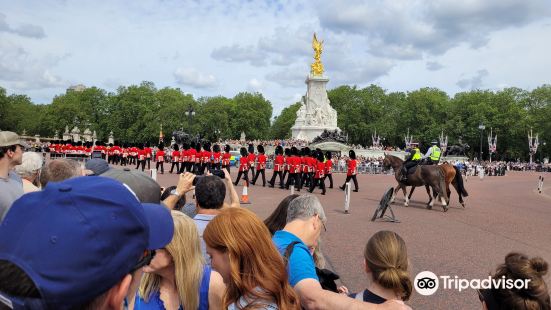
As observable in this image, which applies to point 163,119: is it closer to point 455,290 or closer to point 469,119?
point 469,119

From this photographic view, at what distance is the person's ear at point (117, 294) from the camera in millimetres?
1358

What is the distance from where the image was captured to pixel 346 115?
84.4 metres

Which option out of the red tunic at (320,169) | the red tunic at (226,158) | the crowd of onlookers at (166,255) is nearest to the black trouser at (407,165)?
the red tunic at (320,169)

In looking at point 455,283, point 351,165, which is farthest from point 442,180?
point 455,283

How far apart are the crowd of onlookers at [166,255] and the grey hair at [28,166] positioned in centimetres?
20

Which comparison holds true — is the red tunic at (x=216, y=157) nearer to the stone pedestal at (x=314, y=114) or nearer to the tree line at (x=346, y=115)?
the stone pedestal at (x=314, y=114)

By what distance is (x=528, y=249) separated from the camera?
909cm

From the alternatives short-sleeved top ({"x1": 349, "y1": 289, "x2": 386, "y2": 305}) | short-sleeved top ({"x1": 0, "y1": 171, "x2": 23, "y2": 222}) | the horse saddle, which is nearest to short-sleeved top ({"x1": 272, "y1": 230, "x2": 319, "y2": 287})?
short-sleeved top ({"x1": 349, "y1": 289, "x2": 386, "y2": 305})

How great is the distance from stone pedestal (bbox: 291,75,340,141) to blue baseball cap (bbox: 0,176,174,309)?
54.7 m

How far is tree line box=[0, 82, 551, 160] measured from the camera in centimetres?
7350

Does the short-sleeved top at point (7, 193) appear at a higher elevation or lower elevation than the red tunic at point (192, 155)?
higher

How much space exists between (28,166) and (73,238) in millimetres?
4808

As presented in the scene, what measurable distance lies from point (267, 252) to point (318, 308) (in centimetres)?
52

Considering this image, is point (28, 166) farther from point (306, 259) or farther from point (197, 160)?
point (197, 160)
